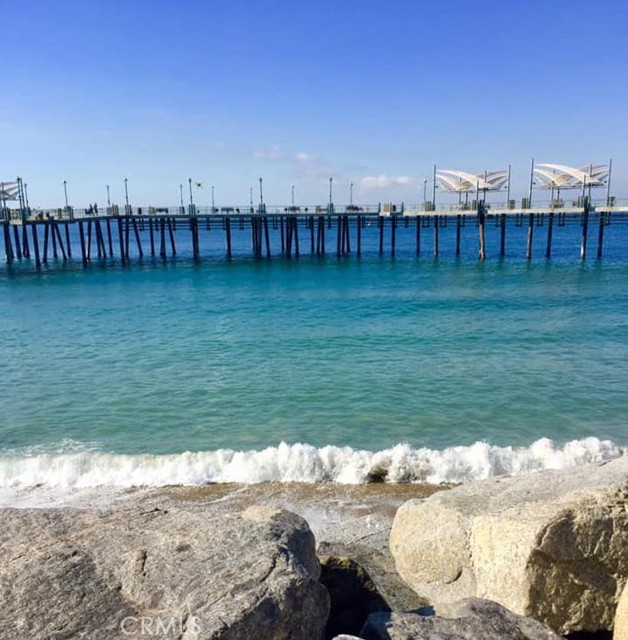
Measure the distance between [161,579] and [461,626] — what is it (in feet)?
6.39

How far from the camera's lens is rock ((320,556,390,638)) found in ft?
14.8

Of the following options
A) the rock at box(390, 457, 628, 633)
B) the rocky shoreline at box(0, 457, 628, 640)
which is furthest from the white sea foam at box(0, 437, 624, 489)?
the rock at box(390, 457, 628, 633)

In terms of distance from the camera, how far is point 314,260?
4688cm

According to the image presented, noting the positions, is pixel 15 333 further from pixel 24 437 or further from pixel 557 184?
pixel 557 184

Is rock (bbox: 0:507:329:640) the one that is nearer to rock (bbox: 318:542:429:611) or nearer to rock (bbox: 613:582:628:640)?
rock (bbox: 318:542:429:611)

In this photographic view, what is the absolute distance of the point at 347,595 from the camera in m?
4.77

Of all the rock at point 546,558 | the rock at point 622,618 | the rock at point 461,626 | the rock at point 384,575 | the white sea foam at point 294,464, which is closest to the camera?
the rock at point 461,626

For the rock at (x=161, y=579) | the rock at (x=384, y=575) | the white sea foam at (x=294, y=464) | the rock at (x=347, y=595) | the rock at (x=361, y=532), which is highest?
the rock at (x=161, y=579)

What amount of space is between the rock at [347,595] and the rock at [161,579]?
50 centimetres

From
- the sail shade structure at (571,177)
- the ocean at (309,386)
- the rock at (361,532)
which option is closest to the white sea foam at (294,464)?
the ocean at (309,386)

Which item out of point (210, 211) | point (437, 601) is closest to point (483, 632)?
point (437, 601)

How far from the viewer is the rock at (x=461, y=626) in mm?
3799

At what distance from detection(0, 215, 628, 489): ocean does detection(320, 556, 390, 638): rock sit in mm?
4522

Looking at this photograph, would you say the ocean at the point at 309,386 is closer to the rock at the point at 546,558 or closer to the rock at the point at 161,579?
the rock at the point at 546,558
